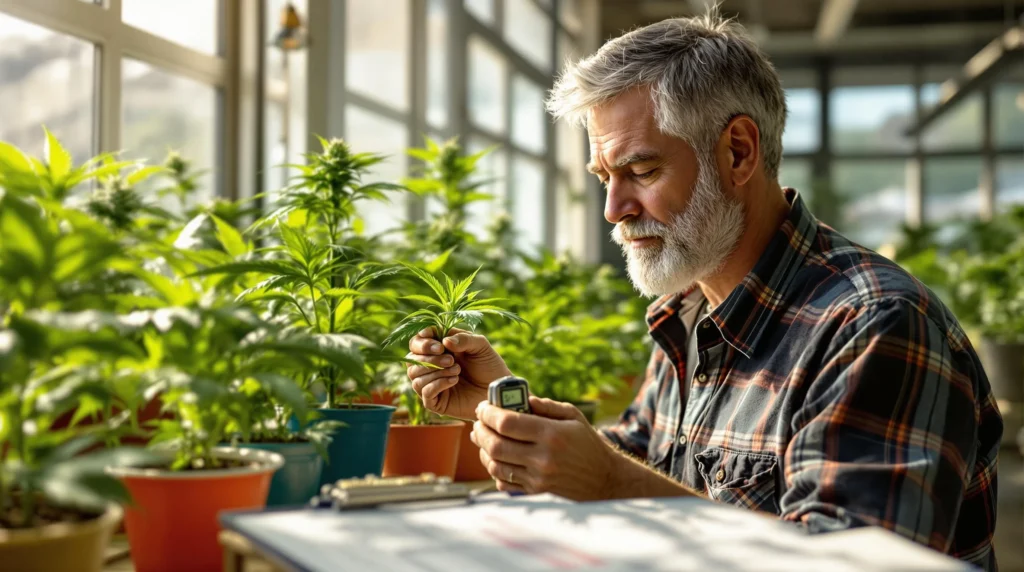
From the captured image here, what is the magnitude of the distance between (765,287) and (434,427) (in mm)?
581

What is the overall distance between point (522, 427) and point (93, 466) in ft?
1.90

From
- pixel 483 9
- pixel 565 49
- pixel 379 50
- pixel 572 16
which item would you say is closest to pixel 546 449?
pixel 379 50

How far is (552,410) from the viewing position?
47.4 inches

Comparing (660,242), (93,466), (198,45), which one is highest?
(198,45)

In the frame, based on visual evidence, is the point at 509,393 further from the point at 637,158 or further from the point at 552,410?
the point at 637,158

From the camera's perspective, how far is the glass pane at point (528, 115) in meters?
6.44

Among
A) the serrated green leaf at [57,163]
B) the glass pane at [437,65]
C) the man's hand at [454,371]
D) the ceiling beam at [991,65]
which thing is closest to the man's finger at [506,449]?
the man's hand at [454,371]

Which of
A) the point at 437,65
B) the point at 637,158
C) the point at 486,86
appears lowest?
the point at 637,158

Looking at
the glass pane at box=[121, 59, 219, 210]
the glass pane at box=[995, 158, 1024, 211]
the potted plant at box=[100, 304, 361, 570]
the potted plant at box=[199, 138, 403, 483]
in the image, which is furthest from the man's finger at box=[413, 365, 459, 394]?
the glass pane at box=[995, 158, 1024, 211]

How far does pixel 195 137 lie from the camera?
2.79 metres

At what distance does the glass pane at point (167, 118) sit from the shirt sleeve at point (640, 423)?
1.20 m

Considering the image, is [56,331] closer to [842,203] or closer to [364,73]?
[364,73]

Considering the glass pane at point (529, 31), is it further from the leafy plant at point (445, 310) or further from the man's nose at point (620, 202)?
the leafy plant at point (445, 310)

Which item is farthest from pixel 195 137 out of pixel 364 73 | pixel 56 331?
pixel 56 331
